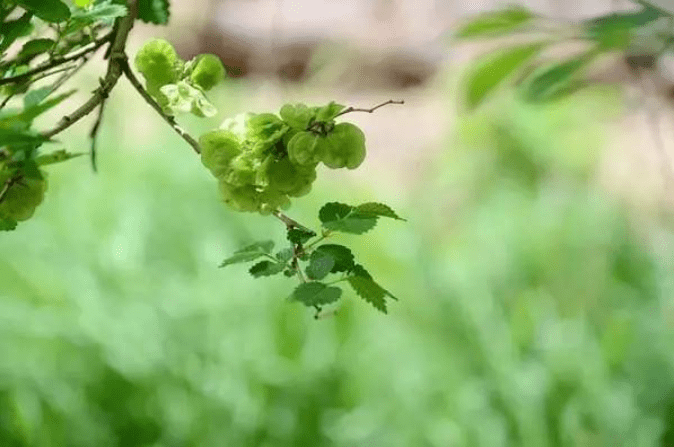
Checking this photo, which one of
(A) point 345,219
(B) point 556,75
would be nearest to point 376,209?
(A) point 345,219

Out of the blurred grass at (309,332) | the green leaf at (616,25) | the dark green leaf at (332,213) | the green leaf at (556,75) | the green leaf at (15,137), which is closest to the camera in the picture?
the green leaf at (15,137)

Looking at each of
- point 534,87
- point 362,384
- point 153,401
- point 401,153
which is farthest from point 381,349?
point 401,153

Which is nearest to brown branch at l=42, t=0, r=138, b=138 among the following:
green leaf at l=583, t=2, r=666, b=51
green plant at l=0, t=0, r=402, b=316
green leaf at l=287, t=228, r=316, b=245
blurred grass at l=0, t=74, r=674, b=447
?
green plant at l=0, t=0, r=402, b=316

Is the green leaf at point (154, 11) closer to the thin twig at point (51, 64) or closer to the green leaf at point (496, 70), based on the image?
the thin twig at point (51, 64)

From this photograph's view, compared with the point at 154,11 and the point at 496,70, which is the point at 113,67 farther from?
the point at 496,70

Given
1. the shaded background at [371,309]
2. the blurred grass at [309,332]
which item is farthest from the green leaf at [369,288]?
the blurred grass at [309,332]

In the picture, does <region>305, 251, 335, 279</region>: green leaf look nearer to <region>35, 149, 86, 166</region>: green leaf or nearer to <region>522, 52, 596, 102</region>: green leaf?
<region>35, 149, 86, 166</region>: green leaf
